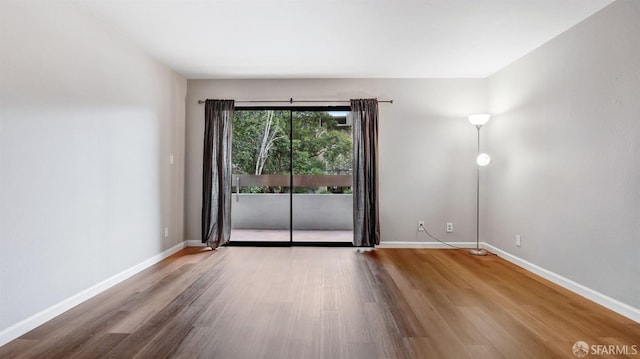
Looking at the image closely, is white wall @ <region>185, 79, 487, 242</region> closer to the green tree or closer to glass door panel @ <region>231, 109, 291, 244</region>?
the green tree

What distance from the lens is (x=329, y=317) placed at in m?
2.28

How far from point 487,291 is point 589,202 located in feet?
3.81

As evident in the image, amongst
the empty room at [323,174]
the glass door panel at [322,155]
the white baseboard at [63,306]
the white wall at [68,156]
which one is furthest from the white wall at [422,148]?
the white baseboard at [63,306]

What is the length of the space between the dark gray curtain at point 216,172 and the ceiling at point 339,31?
0.62m

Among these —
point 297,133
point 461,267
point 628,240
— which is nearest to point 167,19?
point 297,133

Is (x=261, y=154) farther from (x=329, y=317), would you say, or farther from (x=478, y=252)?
(x=478, y=252)

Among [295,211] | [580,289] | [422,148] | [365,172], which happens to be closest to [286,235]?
[295,211]

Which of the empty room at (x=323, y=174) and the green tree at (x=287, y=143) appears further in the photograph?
the green tree at (x=287, y=143)

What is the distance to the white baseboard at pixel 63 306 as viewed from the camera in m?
1.97

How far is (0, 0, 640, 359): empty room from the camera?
206cm

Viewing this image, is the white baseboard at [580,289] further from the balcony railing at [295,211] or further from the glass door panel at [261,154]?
the glass door panel at [261,154]

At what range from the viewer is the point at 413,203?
175 inches

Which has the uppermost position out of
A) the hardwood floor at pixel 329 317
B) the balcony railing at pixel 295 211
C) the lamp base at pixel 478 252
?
the balcony railing at pixel 295 211

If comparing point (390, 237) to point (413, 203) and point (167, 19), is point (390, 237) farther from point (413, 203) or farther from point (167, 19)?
point (167, 19)
